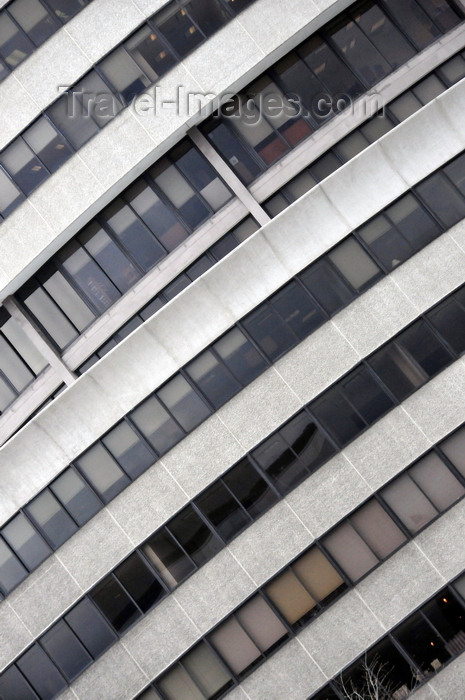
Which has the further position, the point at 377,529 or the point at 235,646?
the point at 235,646

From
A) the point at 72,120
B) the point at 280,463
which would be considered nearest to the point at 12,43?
the point at 72,120

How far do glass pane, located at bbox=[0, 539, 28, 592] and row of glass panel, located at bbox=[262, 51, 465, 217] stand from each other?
1628cm

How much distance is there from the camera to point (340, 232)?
2662cm

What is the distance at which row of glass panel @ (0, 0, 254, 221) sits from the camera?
28359 mm

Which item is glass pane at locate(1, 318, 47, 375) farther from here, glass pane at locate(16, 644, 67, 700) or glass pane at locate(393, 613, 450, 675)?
glass pane at locate(393, 613, 450, 675)

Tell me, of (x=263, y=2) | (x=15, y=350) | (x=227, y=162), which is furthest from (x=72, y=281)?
(x=263, y=2)

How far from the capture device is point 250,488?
26.6 m

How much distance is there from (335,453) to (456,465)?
4.20 metres

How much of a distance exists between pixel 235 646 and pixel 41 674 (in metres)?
7.39

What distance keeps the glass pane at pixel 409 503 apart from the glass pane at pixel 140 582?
8.79 metres

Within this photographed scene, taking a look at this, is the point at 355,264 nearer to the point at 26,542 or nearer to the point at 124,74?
the point at 124,74

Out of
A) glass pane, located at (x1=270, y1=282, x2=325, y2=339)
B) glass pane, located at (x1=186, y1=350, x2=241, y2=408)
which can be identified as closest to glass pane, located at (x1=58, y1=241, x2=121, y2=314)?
glass pane, located at (x1=186, y1=350, x2=241, y2=408)

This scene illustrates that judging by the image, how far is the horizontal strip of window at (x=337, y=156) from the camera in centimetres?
2884

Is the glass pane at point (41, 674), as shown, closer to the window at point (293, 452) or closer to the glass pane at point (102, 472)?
the glass pane at point (102, 472)
